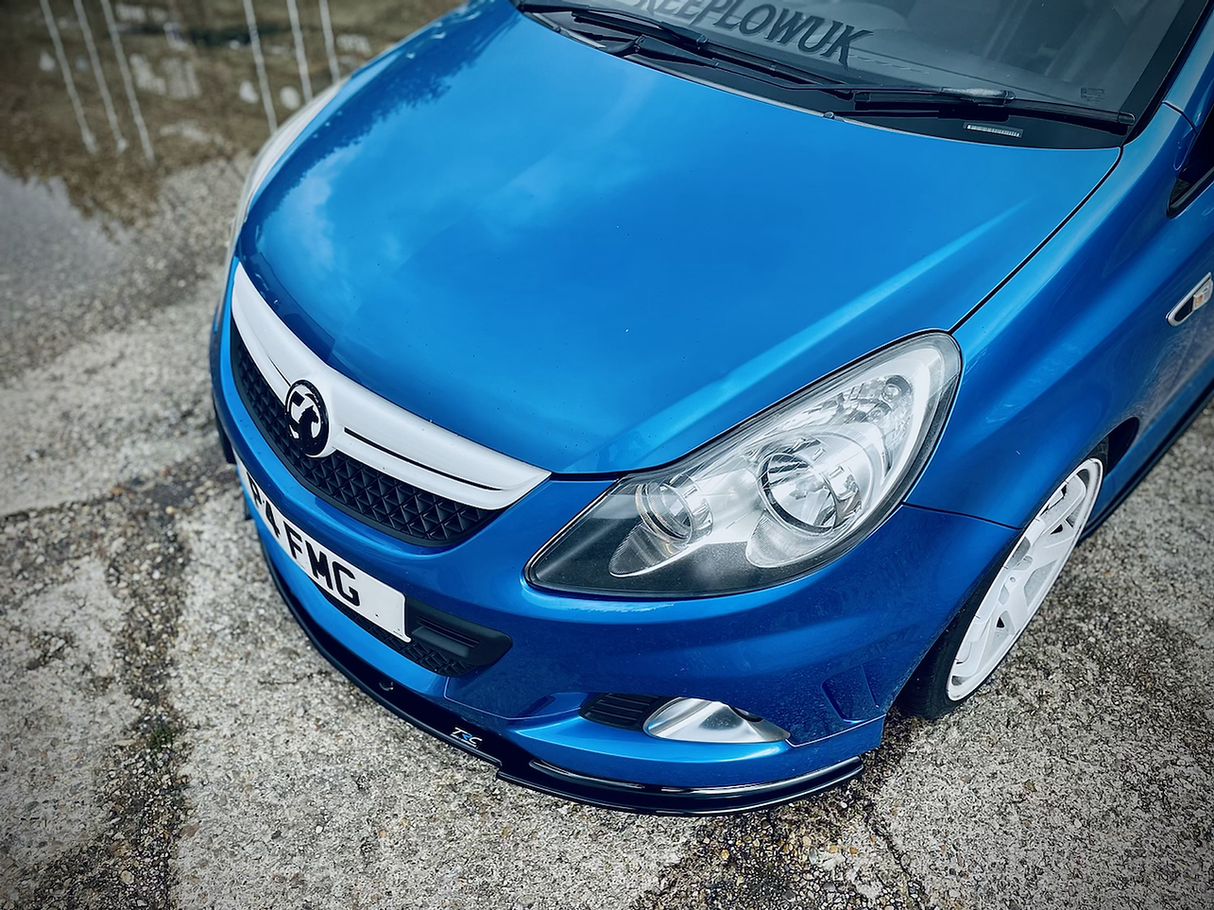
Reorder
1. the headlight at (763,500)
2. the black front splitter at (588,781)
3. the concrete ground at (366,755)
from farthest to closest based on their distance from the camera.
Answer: the concrete ground at (366,755)
the black front splitter at (588,781)
the headlight at (763,500)

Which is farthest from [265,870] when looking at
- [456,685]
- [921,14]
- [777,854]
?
[921,14]

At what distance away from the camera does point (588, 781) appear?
1663mm

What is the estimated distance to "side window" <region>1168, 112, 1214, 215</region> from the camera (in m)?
1.72

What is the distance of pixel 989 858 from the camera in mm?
1790

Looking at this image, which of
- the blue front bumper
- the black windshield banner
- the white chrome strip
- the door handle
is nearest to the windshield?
the black windshield banner

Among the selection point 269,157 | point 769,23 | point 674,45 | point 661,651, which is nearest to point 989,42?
point 769,23

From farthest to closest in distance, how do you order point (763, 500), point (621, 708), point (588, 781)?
point (588, 781) < point (621, 708) < point (763, 500)

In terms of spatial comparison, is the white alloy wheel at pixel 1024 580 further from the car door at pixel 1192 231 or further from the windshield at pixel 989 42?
the windshield at pixel 989 42

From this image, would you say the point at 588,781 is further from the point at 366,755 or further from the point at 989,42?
the point at 989,42

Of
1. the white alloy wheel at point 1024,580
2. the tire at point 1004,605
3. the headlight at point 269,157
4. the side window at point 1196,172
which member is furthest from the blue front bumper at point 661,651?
the side window at point 1196,172

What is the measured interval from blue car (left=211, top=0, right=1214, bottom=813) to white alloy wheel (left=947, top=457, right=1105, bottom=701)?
13mm

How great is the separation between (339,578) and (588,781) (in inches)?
22.5

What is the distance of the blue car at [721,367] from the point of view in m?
1.43

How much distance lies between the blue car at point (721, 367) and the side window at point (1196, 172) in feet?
0.04
